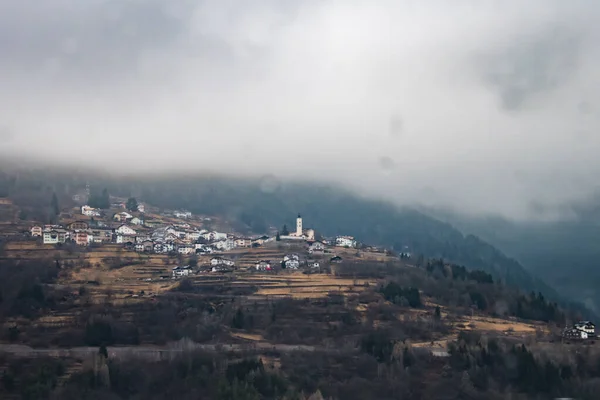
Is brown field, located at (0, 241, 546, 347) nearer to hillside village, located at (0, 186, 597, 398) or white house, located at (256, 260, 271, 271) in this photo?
hillside village, located at (0, 186, 597, 398)

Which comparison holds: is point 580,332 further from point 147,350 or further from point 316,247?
point 147,350

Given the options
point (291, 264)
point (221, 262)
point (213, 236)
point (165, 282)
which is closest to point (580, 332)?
point (291, 264)

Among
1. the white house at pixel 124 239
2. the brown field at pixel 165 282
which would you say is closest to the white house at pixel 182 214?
the white house at pixel 124 239

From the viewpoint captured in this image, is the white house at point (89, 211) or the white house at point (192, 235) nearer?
the white house at point (89, 211)

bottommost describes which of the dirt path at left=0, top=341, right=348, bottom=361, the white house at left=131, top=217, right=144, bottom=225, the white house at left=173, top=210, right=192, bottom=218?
the dirt path at left=0, top=341, right=348, bottom=361

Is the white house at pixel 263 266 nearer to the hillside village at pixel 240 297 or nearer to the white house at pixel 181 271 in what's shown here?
the hillside village at pixel 240 297

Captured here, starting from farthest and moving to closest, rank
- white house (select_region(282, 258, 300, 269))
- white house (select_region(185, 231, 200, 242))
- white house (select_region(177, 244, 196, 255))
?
white house (select_region(185, 231, 200, 242)) < white house (select_region(177, 244, 196, 255)) < white house (select_region(282, 258, 300, 269))

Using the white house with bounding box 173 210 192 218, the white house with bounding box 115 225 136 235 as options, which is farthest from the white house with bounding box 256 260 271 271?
the white house with bounding box 173 210 192 218

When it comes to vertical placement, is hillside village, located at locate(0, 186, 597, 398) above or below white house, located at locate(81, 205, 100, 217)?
below
